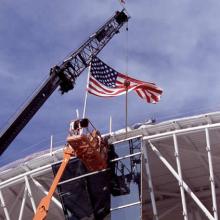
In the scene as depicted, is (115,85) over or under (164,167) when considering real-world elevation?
over

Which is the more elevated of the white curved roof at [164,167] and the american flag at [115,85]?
the american flag at [115,85]

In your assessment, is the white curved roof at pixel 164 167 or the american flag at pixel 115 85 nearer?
the white curved roof at pixel 164 167

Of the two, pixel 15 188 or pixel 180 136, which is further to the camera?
pixel 15 188

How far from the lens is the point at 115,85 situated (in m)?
41.4

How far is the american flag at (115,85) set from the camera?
40.0 m

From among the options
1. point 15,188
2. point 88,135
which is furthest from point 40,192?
point 88,135

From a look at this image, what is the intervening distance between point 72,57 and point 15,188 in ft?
35.8

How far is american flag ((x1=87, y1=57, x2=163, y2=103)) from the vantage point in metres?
40.0

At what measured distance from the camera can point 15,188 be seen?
4428cm

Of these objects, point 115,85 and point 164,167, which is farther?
point 164,167

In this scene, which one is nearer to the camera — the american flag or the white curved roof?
the white curved roof

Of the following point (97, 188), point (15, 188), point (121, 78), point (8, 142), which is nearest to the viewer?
point (8, 142)

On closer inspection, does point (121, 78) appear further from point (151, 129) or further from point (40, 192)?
point (40, 192)

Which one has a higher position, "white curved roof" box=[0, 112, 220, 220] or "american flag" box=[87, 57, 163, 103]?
"american flag" box=[87, 57, 163, 103]
